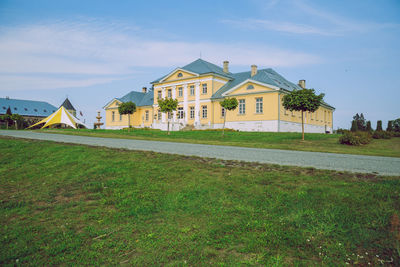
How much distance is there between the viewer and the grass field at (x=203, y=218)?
370 centimetres

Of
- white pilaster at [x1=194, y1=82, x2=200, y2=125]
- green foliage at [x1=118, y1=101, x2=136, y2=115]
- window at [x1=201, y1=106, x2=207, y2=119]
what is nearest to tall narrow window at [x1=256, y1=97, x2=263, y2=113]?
window at [x1=201, y1=106, x2=207, y2=119]

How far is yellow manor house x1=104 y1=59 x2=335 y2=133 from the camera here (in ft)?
109

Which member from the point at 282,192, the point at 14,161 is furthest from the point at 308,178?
the point at 14,161

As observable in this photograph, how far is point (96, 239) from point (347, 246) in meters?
3.44

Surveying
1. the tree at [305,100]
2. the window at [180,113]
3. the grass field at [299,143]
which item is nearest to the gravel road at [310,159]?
the grass field at [299,143]

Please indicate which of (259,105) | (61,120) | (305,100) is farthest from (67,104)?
(305,100)

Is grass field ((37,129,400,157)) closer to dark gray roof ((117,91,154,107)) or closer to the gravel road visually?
the gravel road

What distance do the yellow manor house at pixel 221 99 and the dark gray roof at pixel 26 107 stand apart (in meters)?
43.6

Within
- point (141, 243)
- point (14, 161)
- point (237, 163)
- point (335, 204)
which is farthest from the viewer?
point (14, 161)

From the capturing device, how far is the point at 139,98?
51.9m

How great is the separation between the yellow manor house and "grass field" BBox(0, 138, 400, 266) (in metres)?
26.6

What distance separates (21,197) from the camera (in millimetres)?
6336

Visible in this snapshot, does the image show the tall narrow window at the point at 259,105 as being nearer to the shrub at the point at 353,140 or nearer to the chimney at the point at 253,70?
the chimney at the point at 253,70

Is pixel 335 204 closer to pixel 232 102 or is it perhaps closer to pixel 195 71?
pixel 232 102
